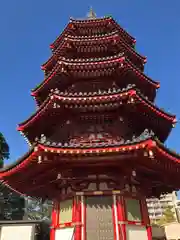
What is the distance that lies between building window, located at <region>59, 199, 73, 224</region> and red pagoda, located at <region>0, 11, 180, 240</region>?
0.15ft

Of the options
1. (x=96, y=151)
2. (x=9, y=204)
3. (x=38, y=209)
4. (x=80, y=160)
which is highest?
(x=38, y=209)

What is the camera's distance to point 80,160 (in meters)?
11.4

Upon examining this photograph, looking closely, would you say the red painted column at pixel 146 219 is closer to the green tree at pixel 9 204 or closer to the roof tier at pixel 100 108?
the roof tier at pixel 100 108

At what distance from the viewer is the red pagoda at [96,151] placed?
36.6 ft

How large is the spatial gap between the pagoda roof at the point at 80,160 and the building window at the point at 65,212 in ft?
3.53

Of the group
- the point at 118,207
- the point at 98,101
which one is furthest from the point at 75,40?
the point at 118,207

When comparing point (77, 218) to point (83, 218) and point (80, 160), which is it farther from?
point (80, 160)

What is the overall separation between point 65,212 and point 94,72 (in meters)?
8.60

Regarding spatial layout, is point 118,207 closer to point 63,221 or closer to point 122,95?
point 63,221

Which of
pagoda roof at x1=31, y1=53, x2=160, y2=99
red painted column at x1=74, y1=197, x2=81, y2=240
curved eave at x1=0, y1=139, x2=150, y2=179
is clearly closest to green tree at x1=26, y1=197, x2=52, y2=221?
pagoda roof at x1=31, y1=53, x2=160, y2=99

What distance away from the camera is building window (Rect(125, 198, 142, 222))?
11.7m

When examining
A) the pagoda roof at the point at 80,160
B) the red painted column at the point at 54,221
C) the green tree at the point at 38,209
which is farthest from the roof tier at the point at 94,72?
the green tree at the point at 38,209

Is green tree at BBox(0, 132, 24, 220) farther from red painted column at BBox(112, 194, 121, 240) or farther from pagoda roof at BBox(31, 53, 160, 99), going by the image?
red painted column at BBox(112, 194, 121, 240)

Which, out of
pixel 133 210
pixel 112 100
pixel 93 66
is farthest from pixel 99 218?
pixel 93 66
